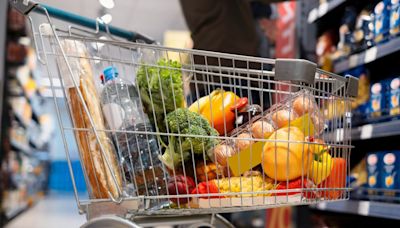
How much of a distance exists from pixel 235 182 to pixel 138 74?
403 mm

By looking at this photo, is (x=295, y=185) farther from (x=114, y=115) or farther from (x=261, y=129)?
(x=114, y=115)

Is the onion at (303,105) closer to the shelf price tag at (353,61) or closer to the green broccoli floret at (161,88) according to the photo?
the green broccoli floret at (161,88)

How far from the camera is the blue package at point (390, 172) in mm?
2102

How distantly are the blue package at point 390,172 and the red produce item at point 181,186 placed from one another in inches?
45.1

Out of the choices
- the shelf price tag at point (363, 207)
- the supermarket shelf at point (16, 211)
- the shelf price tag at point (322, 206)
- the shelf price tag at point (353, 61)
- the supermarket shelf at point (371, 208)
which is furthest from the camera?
the supermarket shelf at point (16, 211)

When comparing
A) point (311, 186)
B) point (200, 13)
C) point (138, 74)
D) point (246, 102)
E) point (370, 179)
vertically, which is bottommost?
point (370, 179)

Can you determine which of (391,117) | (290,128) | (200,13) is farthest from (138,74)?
(391,117)

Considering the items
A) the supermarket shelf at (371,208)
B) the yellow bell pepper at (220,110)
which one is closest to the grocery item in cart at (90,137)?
the yellow bell pepper at (220,110)

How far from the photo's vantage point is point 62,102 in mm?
1511

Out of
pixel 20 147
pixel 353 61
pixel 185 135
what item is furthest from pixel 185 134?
pixel 20 147

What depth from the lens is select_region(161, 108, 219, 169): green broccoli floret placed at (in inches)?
51.3

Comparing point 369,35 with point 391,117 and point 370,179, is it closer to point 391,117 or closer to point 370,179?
point 391,117

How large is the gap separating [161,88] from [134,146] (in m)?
0.18

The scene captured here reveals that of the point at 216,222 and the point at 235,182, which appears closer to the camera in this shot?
the point at 235,182
